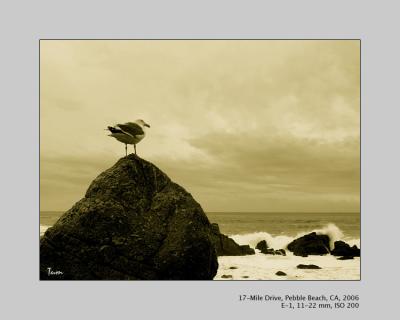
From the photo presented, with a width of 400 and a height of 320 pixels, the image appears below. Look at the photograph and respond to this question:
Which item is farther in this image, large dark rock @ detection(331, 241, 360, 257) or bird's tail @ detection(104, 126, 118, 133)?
large dark rock @ detection(331, 241, 360, 257)

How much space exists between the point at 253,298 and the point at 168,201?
2822 millimetres

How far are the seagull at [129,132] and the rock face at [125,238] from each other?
2.35ft

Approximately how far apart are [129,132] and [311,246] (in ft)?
37.6

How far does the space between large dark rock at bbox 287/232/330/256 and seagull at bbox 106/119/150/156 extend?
10.4m

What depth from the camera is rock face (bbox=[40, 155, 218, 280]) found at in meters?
8.76

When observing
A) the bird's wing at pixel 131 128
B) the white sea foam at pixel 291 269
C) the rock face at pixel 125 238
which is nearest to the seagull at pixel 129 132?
the bird's wing at pixel 131 128

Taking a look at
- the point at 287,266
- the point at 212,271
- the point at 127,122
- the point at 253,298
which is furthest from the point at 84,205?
the point at 287,266

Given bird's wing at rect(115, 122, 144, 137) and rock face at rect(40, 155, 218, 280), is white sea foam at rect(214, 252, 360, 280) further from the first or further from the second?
bird's wing at rect(115, 122, 144, 137)

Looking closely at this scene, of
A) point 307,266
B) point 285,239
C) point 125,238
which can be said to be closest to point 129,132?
point 125,238

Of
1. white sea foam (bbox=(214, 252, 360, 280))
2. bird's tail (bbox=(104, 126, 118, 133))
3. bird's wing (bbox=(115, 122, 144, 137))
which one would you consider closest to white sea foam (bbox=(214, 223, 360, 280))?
white sea foam (bbox=(214, 252, 360, 280))

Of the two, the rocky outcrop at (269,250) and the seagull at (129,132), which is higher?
the seagull at (129,132)

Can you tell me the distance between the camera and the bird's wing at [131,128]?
9328mm

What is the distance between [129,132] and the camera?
30.8ft

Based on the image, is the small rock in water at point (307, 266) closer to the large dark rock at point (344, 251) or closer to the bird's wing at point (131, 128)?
the large dark rock at point (344, 251)
